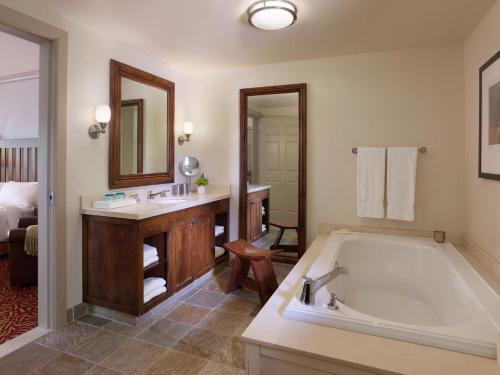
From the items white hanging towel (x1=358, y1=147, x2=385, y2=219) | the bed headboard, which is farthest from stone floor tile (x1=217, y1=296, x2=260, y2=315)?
the bed headboard

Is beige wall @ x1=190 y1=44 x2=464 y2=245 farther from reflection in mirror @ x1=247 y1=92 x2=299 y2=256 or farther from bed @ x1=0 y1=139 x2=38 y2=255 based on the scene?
bed @ x1=0 y1=139 x2=38 y2=255

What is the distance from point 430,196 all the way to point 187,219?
84.8 inches

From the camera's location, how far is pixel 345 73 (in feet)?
9.75

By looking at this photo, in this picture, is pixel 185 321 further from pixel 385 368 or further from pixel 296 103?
pixel 296 103

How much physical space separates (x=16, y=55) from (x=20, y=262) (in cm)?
208

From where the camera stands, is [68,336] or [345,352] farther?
[68,336]

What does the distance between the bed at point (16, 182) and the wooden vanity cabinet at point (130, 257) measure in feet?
6.61

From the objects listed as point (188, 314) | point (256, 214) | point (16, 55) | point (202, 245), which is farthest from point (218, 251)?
point (16, 55)

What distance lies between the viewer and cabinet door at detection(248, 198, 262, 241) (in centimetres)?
346

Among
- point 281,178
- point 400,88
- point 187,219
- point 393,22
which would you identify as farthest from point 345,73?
point 187,219

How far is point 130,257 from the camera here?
7.16ft

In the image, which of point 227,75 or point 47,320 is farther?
point 227,75

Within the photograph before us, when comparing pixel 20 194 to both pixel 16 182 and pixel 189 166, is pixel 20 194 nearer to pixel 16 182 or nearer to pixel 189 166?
pixel 16 182

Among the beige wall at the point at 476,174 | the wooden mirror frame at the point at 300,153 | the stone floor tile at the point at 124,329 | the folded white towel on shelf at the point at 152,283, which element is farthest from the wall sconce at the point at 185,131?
the beige wall at the point at 476,174
